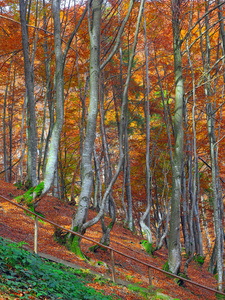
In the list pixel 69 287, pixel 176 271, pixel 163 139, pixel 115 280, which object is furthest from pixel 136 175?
pixel 69 287

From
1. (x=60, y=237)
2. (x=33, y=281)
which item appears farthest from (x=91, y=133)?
(x=33, y=281)

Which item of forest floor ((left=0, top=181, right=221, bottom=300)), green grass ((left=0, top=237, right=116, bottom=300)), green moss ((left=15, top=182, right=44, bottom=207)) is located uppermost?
green moss ((left=15, top=182, right=44, bottom=207))

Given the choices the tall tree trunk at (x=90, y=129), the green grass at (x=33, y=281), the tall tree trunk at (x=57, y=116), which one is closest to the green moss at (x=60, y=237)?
the tall tree trunk at (x=90, y=129)

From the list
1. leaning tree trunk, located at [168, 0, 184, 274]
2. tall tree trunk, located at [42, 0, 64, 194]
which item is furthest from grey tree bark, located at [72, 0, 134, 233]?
leaning tree trunk, located at [168, 0, 184, 274]

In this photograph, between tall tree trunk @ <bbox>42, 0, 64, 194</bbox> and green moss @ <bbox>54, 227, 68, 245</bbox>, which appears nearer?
green moss @ <bbox>54, 227, 68, 245</bbox>

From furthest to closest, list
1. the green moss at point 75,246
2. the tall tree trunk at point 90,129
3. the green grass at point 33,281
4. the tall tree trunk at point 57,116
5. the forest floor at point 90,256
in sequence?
the tall tree trunk at point 57,116
the tall tree trunk at point 90,129
the green moss at point 75,246
the forest floor at point 90,256
the green grass at point 33,281

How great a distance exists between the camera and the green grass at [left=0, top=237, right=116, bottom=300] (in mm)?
3463

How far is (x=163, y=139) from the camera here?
52.6ft

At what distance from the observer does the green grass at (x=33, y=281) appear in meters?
3.46

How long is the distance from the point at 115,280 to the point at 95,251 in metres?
1.86

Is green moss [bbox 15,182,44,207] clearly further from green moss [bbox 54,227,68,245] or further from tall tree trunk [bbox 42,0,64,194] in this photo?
green moss [bbox 54,227,68,245]

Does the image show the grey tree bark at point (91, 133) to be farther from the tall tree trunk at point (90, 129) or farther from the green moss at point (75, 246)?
the green moss at point (75, 246)

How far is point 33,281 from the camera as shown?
382 centimetres

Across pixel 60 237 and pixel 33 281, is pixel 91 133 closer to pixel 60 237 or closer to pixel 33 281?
pixel 60 237
